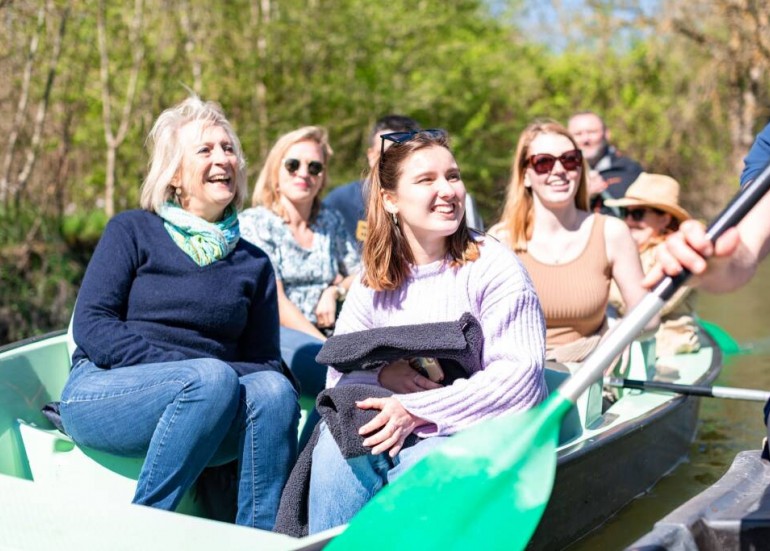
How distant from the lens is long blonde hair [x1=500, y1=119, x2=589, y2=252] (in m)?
4.03

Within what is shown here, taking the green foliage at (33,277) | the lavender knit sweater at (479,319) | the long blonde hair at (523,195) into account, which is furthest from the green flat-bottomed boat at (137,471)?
the green foliage at (33,277)

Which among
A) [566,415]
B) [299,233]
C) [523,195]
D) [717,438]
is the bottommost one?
[717,438]

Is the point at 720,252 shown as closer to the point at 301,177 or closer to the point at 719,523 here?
the point at 719,523

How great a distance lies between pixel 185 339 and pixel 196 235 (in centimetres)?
33

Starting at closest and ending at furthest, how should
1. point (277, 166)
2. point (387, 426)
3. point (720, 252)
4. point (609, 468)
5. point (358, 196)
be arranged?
point (720, 252) < point (387, 426) < point (609, 468) < point (277, 166) < point (358, 196)

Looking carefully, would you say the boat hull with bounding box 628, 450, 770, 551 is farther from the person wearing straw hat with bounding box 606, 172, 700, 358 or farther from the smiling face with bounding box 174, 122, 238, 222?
the person wearing straw hat with bounding box 606, 172, 700, 358

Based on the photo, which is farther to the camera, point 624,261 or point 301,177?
point 301,177

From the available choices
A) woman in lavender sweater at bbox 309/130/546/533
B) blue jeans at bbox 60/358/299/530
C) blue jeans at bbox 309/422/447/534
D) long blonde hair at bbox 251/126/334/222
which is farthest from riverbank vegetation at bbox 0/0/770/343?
blue jeans at bbox 309/422/447/534

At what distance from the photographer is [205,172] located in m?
3.15

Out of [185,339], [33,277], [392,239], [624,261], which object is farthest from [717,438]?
[33,277]

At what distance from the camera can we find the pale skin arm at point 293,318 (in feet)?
13.2

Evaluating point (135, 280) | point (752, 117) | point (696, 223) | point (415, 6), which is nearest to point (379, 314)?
point (135, 280)

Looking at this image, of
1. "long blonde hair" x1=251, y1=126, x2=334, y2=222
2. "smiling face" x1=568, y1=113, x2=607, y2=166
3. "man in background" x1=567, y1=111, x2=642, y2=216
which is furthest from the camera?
"smiling face" x1=568, y1=113, x2=607, y2=166

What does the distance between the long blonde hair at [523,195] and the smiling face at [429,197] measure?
1204 millimetres
